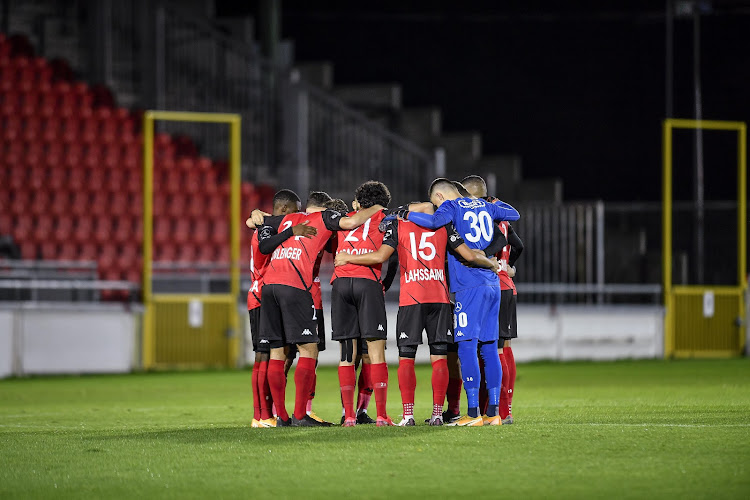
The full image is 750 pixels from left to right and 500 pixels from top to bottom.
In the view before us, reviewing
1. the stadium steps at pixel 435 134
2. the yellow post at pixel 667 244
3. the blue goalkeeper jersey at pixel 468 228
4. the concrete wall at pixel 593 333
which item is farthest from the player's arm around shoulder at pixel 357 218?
the stadium steps at pixel 435 134

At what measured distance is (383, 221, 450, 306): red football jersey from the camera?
26.9 ft

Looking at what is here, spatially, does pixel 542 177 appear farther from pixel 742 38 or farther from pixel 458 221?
pixel 458 221

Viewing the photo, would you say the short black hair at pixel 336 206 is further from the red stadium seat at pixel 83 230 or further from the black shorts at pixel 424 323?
the red stadium seat at pixel 83 230

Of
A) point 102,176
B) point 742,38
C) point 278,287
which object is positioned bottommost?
point 278,287

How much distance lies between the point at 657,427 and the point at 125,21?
1644 centimetres

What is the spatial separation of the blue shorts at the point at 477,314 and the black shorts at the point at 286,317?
108 cm

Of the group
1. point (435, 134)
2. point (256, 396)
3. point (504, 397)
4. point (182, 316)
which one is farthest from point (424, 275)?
point (435, 134)

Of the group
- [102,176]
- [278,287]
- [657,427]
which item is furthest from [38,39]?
[657,427]

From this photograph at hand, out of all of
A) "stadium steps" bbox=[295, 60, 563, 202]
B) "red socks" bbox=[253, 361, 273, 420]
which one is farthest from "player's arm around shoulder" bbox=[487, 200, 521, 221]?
"stadium steps" bbox=[295, 60, 563, 202]

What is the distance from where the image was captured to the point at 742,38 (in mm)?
21141

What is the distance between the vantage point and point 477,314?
318 inches

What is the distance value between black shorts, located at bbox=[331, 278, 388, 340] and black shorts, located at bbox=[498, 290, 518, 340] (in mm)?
→ 942

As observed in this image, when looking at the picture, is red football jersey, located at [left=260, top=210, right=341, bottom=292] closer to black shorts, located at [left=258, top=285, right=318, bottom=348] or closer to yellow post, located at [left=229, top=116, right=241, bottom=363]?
black shorts, located at [left=258, top=285, right=318, bottom=348]

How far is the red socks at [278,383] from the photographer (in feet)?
27.7
